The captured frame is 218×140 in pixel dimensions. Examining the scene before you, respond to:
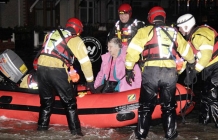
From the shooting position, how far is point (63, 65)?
6973 mm

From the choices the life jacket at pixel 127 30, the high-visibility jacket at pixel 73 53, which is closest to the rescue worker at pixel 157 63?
the high-visibility jacket at pixel 73 53

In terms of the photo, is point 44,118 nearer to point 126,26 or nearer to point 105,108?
point 105,108

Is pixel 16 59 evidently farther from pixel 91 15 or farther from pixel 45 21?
pixel 91 15

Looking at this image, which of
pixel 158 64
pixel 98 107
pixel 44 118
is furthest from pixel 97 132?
pixel 158 64

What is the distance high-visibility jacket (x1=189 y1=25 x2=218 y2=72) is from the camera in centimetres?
700

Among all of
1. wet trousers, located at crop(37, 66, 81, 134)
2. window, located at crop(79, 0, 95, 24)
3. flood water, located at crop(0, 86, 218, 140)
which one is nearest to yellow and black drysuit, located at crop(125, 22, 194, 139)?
flood water, located at crop(0, 86, 218, 140)

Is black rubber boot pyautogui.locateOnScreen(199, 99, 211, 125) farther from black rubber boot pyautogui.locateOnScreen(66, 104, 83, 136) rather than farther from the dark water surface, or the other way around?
black rubber boot pyautogui.locateOnScreen(66, 104, 83, 136)

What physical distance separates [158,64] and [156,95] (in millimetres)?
453

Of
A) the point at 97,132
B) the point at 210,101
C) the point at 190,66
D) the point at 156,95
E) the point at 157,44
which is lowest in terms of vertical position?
the point at 97,132

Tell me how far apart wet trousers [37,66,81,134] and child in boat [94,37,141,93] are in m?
1.16

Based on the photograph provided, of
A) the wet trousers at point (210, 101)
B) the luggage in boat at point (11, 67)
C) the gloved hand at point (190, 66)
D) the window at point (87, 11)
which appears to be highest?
the gloved hand at point (190, 66)

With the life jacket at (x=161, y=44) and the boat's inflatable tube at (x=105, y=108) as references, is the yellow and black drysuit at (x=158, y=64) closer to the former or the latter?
the life jacket at (x=161, y=44)

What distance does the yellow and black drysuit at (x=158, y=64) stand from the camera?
6.45m

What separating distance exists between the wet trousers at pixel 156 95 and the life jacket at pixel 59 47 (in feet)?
3.87
